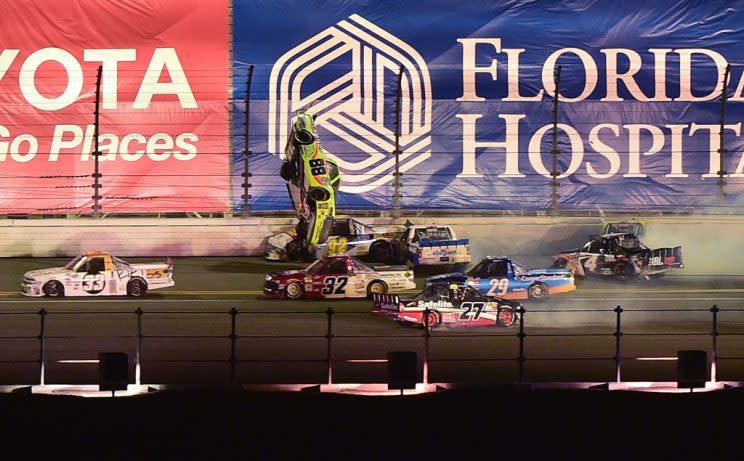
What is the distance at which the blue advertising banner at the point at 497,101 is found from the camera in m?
36.7

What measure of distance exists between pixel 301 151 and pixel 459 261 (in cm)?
557

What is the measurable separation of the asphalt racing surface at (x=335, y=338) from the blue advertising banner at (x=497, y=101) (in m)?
7.12

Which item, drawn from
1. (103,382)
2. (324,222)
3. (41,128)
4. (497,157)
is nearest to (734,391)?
(103,382)

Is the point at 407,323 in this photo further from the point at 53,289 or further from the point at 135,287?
the point at 53,289

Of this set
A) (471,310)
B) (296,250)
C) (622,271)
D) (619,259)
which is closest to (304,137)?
(296,250)

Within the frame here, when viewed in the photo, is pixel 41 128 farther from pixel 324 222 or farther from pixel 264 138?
pixel 324 222

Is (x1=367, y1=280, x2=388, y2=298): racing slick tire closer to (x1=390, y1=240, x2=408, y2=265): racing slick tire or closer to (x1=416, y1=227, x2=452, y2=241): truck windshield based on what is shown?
(x1=390, y1=240, x2=408, y2=265): racing slick tire

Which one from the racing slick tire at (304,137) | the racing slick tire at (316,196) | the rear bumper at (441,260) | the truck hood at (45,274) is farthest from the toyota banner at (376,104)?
the truck hood at (45,274)

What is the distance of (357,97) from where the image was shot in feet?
121

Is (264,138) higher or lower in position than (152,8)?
lower

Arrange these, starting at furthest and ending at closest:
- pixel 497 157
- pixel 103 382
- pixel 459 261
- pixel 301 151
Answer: pixel 497 157
pixel 301 151
pixel 459 261
pixel 103 382

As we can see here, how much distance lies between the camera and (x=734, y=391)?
17.2m

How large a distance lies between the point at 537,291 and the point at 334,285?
410 cm

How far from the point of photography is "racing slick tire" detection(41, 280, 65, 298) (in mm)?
27438
